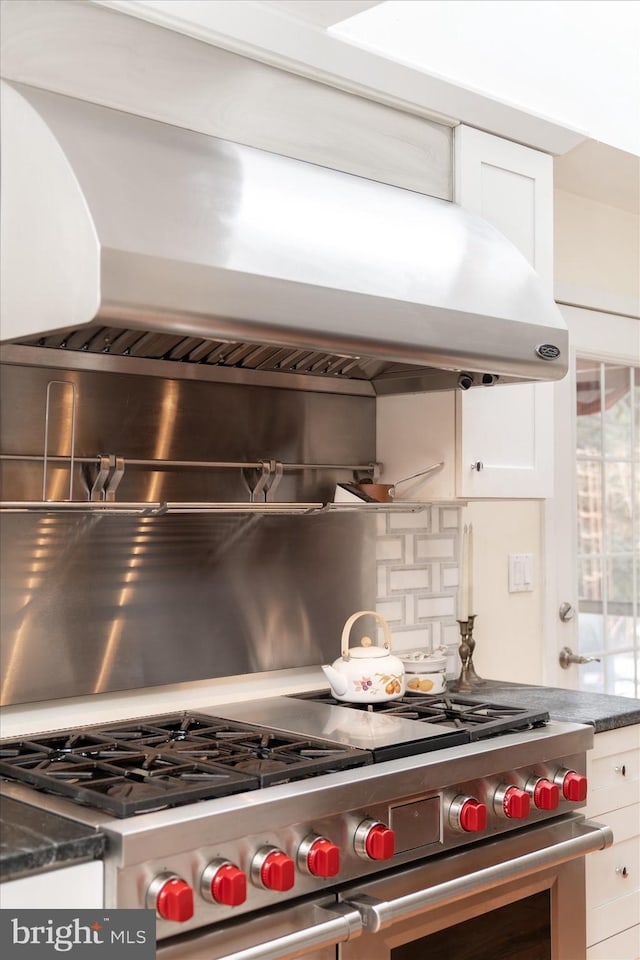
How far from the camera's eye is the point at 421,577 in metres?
2.92

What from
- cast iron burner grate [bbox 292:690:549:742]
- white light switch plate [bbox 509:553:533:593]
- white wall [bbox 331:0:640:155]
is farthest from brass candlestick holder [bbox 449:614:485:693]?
white wall [bbox 331:0:640:155]

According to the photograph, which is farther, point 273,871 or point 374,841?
point 374,841

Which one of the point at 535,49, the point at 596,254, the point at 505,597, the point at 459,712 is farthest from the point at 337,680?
the point at 596,254

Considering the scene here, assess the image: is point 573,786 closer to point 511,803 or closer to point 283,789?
point 511,803

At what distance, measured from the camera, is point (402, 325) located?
201 cm

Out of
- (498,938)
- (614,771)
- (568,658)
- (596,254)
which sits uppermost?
(596,254)

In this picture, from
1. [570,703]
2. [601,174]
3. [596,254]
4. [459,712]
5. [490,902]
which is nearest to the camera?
[490,902]

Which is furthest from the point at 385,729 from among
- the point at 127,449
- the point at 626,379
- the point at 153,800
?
the point at 626,379

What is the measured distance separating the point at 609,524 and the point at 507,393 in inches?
46.6

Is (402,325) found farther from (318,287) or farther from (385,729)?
(385,729)

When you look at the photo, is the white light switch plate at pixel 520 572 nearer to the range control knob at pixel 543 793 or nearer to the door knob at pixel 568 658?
the door knob at pixel 568 658

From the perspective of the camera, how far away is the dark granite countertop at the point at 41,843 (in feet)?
4.86

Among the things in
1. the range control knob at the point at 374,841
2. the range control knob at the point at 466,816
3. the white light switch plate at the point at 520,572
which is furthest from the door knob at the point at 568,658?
the range control knob at the point at 374,841

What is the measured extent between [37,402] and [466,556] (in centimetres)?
142
